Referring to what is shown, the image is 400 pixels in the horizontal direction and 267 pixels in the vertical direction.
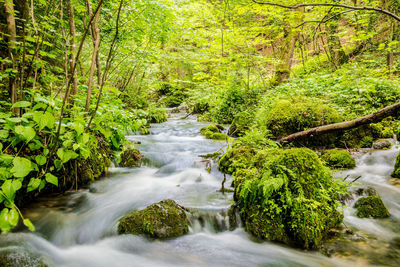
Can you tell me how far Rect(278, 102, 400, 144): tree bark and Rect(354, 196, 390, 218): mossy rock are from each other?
5.48 feet

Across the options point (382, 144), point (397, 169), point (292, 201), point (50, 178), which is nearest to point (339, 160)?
point (397, 169)

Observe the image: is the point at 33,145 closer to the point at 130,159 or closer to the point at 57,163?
the point at 57,163

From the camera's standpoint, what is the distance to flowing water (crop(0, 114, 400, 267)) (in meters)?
2.59

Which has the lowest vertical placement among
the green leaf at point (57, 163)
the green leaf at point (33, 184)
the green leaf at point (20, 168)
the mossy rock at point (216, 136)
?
the green leaf at point (33, 184)

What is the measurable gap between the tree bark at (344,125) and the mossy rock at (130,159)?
3.76 m

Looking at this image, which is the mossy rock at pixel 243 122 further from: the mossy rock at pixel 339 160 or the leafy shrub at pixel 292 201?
the leafy shrub at pixel 292 201

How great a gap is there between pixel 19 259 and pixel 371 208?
183 inches

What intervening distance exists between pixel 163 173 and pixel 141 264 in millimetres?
2765

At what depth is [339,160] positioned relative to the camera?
473cm

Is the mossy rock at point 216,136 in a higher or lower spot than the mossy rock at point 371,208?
higher

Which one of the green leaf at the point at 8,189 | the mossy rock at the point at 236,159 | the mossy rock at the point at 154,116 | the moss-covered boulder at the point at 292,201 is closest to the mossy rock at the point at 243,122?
the mossy rock at the point at 236,159

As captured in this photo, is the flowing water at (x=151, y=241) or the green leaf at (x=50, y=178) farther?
the flowing water at (x=151, y=241)

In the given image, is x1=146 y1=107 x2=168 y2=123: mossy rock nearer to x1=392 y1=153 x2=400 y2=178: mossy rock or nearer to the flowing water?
the flowing water

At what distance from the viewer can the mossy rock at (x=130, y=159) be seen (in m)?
5.21
